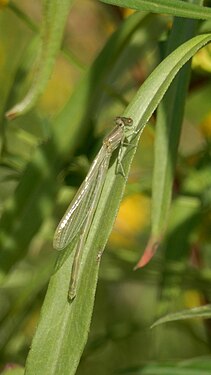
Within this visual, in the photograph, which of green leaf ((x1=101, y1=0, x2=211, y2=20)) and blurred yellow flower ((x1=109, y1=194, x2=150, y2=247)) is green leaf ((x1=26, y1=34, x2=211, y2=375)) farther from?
blurred yellow flower ((x1=109, y1=194, x2=150, y2=247))

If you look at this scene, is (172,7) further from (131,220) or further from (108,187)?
(131,220)

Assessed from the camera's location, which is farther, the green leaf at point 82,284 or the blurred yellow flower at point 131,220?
the blurred yellow flower at point 131,220

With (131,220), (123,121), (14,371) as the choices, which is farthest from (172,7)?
(131,220)

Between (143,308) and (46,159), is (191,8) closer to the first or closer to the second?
(46,159)

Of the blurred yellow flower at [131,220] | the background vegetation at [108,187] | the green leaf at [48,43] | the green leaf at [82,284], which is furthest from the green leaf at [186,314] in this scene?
the blurred yellow flower at [131,220]

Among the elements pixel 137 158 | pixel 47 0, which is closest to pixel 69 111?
pixel 47 0

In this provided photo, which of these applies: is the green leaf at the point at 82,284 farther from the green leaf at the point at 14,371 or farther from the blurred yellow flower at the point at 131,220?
the blurred yellow flower at the point at 131,220
